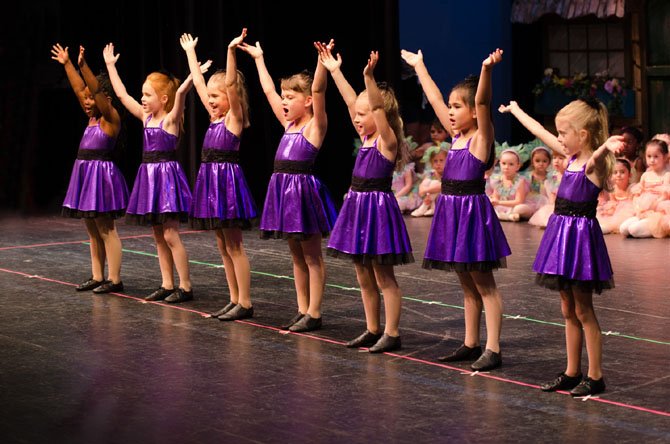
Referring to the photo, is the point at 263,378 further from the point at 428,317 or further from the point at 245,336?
the point at 428,317

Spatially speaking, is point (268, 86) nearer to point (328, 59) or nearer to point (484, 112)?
point (328, 59)

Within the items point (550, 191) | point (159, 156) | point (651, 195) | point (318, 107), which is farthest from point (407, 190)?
point (318, 107)

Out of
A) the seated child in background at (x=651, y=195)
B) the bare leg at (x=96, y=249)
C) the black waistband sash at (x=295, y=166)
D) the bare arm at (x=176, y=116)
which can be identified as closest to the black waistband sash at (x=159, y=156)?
the bare arm at (x=176, y=116)

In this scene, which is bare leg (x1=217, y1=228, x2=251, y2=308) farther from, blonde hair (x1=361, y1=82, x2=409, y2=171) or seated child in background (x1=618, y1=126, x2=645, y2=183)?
seated child in background (x1=618, y1=126, x2=645, y2=183)

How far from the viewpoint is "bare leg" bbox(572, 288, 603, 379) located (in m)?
3.78

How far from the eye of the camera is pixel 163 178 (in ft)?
18.3

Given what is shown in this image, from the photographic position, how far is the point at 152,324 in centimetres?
509

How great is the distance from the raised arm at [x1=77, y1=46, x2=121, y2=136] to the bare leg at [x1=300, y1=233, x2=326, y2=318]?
1.52m

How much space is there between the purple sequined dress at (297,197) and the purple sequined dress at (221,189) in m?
0.29

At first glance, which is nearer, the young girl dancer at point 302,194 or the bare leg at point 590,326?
the bare leg at point 590,326

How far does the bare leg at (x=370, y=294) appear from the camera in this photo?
454cm

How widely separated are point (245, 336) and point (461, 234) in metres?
1.16

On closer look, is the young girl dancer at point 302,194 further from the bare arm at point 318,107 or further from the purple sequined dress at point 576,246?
the purple sequined dress at point 576,246

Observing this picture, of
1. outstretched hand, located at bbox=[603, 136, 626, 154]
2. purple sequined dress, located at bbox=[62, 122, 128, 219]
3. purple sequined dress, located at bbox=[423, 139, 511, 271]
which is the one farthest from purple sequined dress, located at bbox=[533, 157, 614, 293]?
purple sequined dress, located at bbox=[62, 122, 128, 219]
